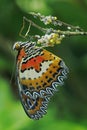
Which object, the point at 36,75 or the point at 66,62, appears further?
the point at 66,62

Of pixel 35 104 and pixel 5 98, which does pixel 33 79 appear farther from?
pixel 5 98

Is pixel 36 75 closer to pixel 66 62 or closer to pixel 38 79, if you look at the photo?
pixel 38 79

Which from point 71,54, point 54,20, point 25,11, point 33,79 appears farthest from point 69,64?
point 54,20

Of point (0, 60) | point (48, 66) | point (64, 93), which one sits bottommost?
point (64, 93)

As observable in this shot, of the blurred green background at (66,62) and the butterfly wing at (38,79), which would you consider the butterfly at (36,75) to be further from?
the blurred green background at (66,62)

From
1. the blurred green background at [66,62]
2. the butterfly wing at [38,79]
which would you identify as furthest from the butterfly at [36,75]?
the blurred green background at [66,62]

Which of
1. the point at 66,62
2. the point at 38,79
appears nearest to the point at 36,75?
the point at 38,79

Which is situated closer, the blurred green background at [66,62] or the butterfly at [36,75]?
the butterfly at [36,75]
